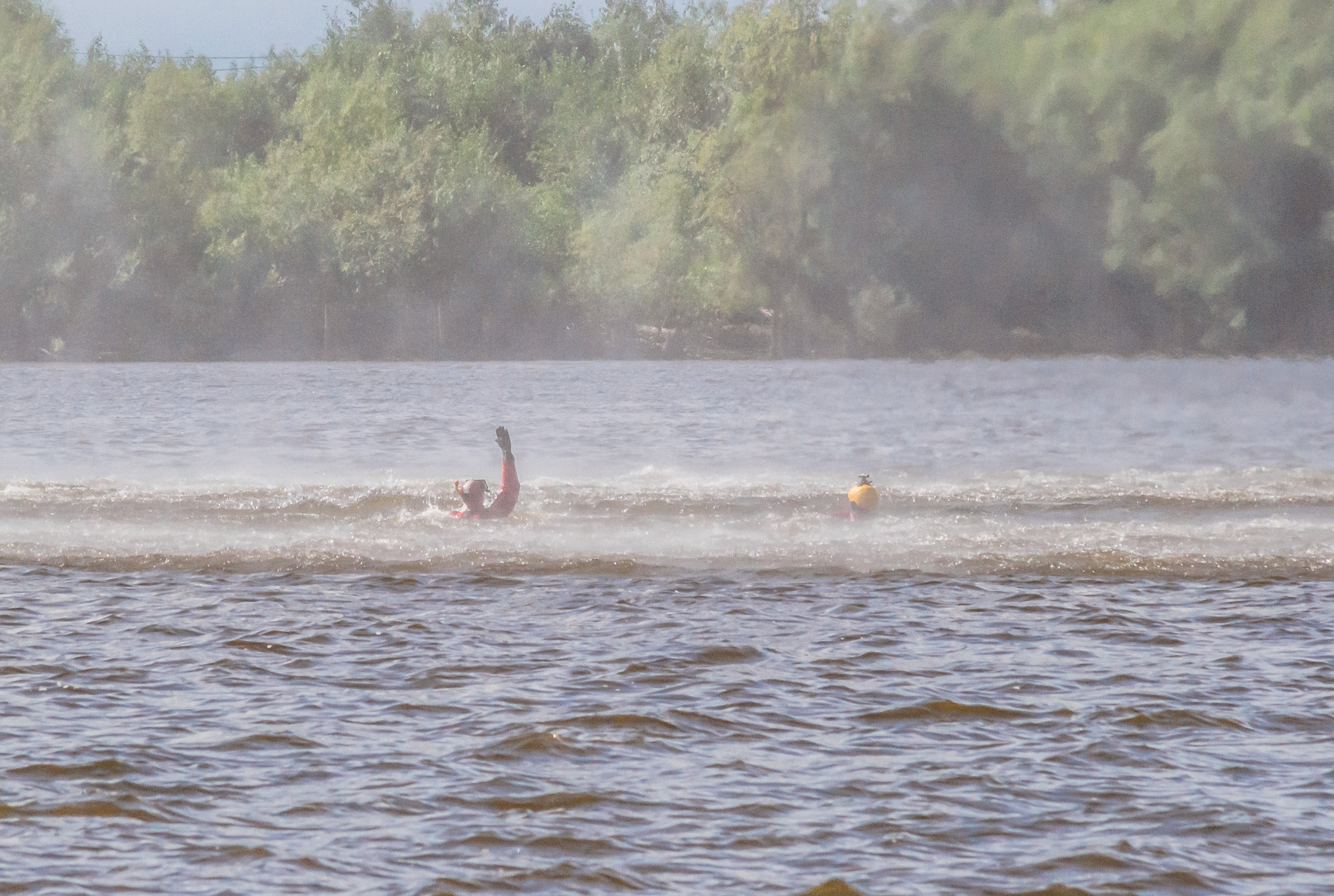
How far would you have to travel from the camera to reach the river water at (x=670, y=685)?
21.9 ft

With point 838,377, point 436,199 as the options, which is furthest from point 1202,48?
point 436,199

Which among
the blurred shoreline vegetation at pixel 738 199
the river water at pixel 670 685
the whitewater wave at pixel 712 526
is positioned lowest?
the river water at pixel 670 685

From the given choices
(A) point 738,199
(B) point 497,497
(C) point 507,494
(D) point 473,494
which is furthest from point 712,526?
(A) point 738,199

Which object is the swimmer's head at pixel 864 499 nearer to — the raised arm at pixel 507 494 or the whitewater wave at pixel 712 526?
the whitewater wave at pixel 712 526

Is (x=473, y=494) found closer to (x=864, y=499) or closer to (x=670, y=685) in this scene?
(x=864, y=499)

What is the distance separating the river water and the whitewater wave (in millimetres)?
78

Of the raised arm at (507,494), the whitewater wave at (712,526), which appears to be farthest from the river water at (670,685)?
the raised arm at (507,494)

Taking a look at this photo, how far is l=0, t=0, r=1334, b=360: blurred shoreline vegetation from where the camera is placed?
62.0 meters

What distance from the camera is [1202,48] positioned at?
62.2 metres

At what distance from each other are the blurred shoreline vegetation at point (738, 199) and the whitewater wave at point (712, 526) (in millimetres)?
41378

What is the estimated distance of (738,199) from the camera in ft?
230

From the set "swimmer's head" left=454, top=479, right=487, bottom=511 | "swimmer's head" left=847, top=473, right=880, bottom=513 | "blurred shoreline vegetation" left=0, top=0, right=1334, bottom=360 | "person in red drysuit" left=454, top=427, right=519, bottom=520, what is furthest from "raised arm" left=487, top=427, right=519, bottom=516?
"blurred shoreline vegetation" left=0, top=0, right=1334, bottom=360

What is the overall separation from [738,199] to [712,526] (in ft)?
176

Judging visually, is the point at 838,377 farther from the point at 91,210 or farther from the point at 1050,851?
the point at 1050,851
